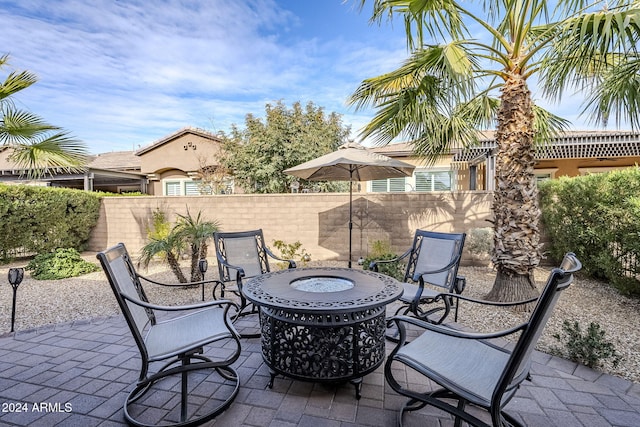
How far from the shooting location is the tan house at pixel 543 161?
30.7 ft

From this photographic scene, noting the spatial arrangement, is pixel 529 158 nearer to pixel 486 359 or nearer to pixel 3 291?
pixel 486 359

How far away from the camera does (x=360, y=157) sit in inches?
205

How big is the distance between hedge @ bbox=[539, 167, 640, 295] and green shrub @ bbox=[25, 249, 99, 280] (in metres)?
9.95

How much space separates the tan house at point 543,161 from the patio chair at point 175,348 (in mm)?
7750

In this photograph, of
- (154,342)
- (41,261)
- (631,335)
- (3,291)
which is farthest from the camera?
(41,261)

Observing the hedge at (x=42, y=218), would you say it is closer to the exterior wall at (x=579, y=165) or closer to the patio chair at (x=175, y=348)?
the patio chair at (x=175, y=348)

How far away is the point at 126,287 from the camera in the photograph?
7.89 ft

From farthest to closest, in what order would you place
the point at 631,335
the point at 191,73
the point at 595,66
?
the point at 191,73
the point at 595,66
the point at 631,335

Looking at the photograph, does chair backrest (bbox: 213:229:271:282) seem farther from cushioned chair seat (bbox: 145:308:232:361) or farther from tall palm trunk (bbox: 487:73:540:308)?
tall palm trunk (bbox: 487:73:540:308)

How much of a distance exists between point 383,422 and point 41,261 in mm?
8008

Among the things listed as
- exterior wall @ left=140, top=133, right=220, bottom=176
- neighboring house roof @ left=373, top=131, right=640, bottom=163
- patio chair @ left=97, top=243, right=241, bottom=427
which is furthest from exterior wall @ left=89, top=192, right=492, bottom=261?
exterior wall @ left=140, top=133, right=220, bottom=176

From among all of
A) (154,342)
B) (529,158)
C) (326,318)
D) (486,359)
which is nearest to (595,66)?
(529,158)

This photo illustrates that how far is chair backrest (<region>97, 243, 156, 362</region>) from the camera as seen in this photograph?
206cm

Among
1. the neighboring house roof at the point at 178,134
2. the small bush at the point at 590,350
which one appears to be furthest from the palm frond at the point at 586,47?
the neighboring house roof at the point at 178,134
